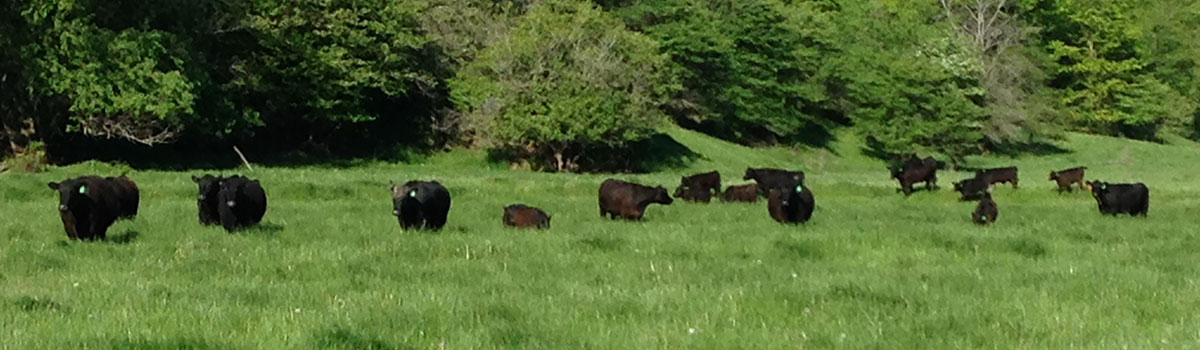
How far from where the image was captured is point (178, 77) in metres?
35.5

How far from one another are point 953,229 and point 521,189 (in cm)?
1266

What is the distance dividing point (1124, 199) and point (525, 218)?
1370 cm

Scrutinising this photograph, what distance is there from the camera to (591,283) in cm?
1231

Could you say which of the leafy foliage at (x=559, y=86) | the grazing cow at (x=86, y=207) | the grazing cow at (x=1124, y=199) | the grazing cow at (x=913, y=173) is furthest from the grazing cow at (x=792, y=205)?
the leafy foliage at (x=559, y=86)

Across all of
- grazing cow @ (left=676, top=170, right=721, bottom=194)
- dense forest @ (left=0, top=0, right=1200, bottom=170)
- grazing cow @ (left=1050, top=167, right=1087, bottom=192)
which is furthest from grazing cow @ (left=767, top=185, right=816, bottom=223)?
dense forest @ (left=0, top=0, right=1200, bottom=170)

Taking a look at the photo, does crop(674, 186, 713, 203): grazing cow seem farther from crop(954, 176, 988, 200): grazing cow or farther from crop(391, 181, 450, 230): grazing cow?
crop(391, 181, 450, 230): grazing cow

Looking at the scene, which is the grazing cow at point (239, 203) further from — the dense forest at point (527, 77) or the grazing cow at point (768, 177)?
the dense forest at point (527, 77)

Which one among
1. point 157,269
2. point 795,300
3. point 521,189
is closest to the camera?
point 795,300

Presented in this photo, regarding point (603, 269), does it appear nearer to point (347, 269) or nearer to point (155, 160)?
point (347, 269)

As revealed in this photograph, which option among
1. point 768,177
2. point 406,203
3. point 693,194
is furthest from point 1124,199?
point 406,203

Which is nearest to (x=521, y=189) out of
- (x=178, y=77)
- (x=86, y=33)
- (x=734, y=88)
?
(x=178, y=77)

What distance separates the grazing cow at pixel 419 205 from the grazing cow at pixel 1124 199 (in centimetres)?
1474

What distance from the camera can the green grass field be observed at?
894 centimetres

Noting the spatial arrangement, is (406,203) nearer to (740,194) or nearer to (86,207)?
(86,207)
